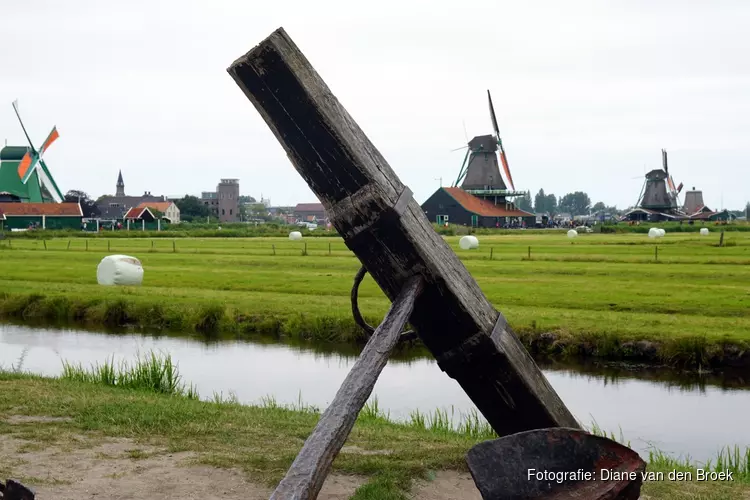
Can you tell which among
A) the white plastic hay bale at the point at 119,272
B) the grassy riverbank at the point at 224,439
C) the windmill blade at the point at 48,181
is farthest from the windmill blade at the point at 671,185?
the grassy riverbank at the point at 224,439

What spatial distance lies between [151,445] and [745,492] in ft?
15.8

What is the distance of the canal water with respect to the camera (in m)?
12.2

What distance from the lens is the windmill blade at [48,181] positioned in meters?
112

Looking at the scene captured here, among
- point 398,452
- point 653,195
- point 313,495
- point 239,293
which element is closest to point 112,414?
point 398,452

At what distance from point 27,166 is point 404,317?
117308 mm

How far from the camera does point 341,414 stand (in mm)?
3502

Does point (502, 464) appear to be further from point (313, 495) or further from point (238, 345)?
point (238, 345)

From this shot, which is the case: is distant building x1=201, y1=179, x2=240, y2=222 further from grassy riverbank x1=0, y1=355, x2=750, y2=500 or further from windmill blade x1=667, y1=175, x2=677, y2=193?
grassy riverbank x1=0, y1=355, x2=750, y2=500

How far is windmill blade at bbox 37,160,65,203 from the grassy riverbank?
111 meters

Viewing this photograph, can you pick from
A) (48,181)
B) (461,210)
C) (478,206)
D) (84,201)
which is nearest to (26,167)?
(48,181)

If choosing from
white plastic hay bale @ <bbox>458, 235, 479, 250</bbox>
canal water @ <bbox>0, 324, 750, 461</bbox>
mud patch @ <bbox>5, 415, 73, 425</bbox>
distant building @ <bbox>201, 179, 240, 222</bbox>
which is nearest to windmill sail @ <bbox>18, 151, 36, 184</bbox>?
distant building @ <bbox>201, 179, 240, 222</bbox>

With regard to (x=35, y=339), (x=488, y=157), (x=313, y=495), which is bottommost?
(x=35, y=339)

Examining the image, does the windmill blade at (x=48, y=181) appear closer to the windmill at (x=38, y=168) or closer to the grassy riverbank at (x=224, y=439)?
the windmill at (x=38, y=168)

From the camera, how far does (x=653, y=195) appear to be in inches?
4857
